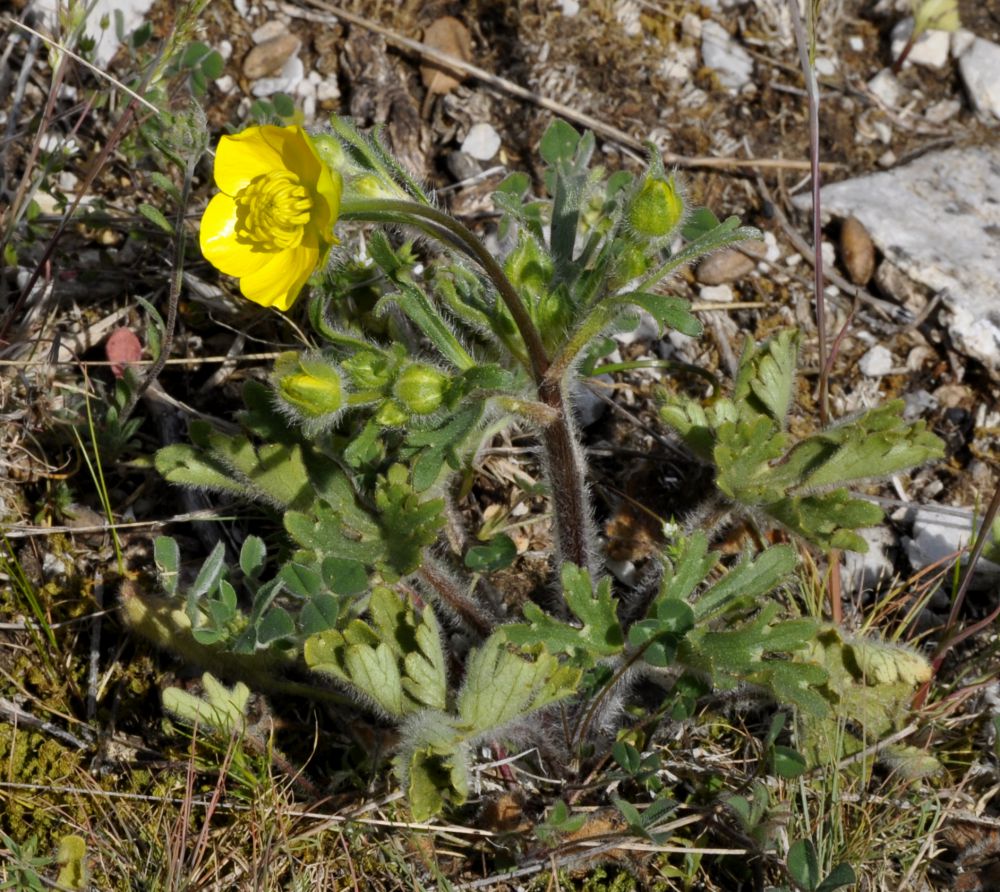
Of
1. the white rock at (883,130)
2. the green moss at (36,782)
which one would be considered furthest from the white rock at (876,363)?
the green moss at (36,782)

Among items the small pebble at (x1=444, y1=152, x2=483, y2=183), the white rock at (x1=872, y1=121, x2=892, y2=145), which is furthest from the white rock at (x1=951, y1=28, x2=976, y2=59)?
the small pebble at (x1=444, y1=152, x2=483, y2=183)

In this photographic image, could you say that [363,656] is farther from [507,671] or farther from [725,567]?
[725,567]

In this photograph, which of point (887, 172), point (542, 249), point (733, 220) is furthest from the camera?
point (887, 172)

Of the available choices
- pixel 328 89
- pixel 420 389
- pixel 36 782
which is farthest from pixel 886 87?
pixel 36 782

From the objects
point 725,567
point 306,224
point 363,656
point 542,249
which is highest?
point 306,224

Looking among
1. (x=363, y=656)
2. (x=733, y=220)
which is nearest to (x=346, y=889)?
(x=363, y=656)

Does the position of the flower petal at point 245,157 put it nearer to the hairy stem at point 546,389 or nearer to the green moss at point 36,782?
the hairy stem at point 546,389

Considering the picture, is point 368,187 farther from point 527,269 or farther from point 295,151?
point 527,269
